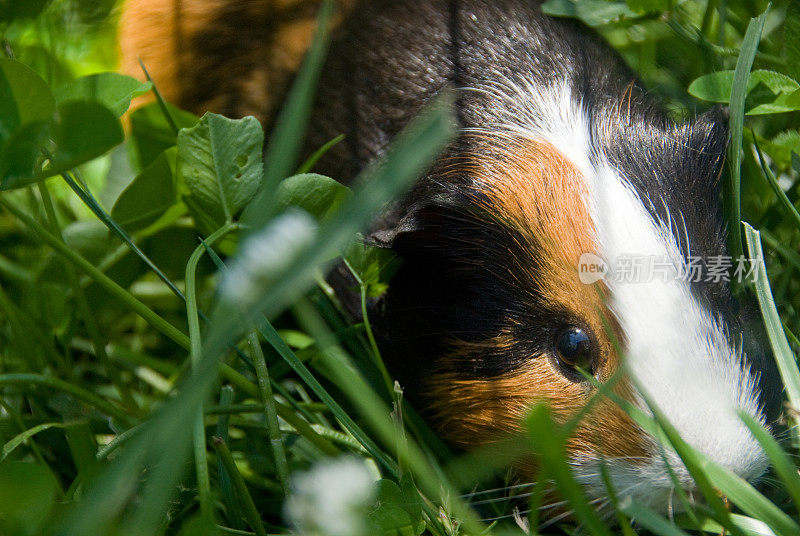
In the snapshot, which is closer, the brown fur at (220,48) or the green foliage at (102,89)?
the green foliage at (102,89)

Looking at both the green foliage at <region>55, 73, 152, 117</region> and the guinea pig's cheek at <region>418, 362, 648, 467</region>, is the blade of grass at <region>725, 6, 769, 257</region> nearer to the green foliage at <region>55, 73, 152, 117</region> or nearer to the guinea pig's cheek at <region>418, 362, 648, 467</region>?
the guinea pig's cheek at <region>418, 362, 648, 467</region>

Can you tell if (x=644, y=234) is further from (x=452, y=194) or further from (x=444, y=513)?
(x=444, y=513)

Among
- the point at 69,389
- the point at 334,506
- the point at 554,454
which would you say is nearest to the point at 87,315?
the point at 69,389

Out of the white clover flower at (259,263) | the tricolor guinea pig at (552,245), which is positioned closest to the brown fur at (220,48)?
the tricolor guinea pig at (552,245)

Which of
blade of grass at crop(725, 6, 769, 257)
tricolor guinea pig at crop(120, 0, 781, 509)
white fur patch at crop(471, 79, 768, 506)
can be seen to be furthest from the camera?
blade of grass at crop(725, 6, 769, 257)

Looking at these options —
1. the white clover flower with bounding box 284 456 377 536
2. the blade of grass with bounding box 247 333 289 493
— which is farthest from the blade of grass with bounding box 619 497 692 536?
the blade of grass with bounding box 247 333 289 493

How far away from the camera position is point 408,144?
828 mm

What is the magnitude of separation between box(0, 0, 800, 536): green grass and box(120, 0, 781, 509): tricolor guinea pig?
95mm

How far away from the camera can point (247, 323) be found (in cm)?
87

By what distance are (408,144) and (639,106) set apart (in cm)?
149

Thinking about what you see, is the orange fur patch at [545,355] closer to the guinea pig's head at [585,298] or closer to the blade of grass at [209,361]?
the guinea pig's head at [585,298]

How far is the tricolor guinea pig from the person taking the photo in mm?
1627

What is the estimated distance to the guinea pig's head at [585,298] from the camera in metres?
1.61

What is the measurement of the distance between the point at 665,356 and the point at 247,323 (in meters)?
1.10
